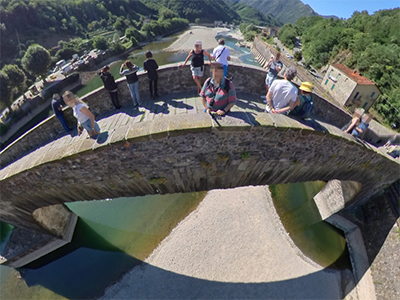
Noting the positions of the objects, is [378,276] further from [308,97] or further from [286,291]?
[308,97]

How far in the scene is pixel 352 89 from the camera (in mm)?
18312

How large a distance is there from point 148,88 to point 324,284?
457 inches

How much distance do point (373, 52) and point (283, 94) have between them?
25.5 metres

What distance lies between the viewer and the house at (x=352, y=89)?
18.1m

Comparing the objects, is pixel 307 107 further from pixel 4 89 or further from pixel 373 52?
pixel 4 89

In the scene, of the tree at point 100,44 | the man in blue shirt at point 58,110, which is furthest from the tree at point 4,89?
the tree at point 100,44

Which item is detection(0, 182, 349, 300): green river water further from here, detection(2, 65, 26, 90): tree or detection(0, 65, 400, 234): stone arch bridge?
detection(2, 65, 26, 90): tree

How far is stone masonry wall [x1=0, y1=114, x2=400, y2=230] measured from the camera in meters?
4.70

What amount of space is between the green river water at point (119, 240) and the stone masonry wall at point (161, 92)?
535 cm

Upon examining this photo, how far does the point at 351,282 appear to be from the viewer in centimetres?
831

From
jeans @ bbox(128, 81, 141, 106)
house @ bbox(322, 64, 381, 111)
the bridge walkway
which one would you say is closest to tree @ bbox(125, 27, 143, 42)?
house @ bbox(322, 64, 381, 111)

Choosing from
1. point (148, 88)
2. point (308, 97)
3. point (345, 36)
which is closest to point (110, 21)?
point (345, 36)

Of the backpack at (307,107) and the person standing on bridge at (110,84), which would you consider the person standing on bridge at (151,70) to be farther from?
the backpack at (307,107)

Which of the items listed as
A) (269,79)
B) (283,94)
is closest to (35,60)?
(269,79)
